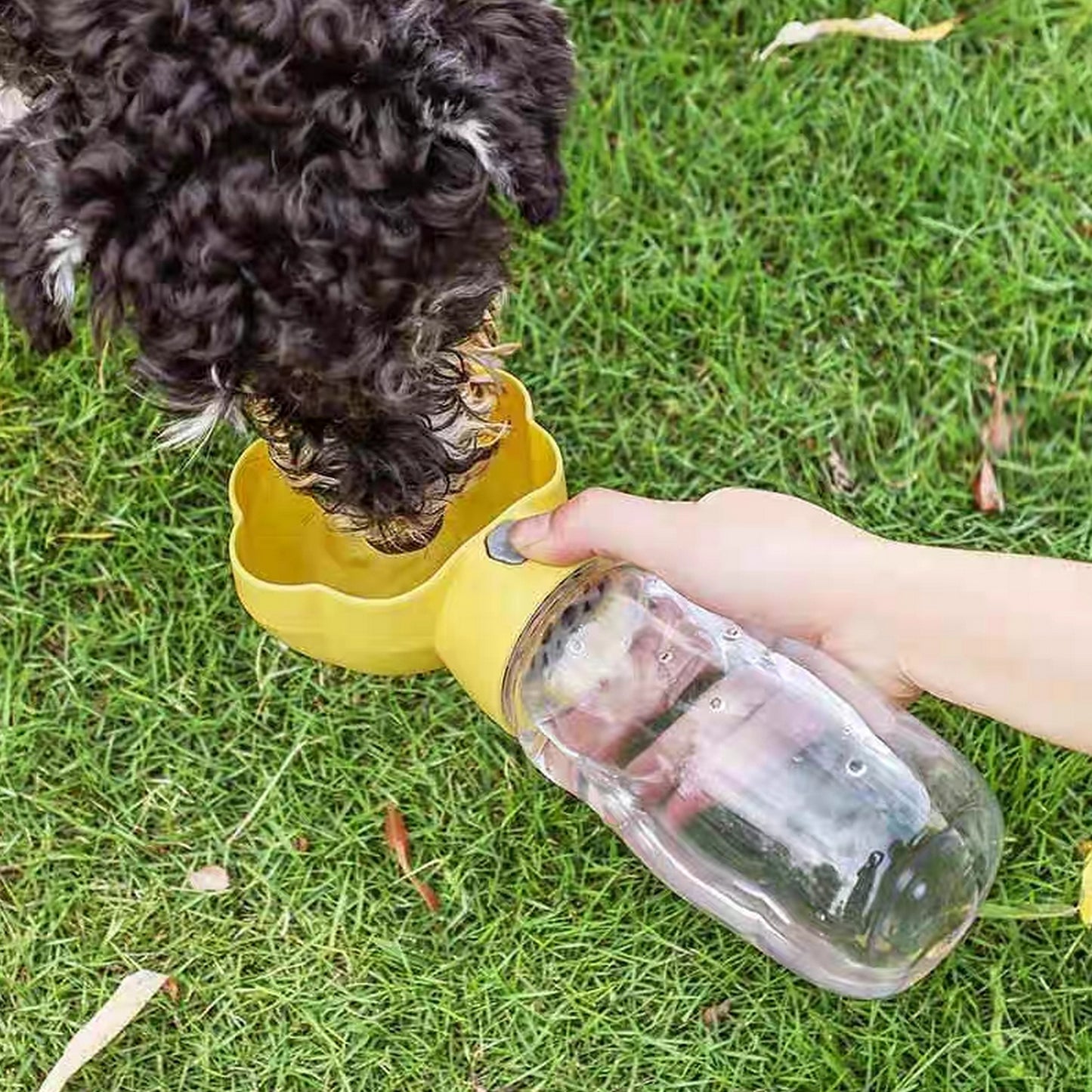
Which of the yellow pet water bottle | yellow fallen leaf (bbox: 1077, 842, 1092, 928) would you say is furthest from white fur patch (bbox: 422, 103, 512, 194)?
yellow fallen leaf (bbox: 1077, 842, 1092, 928)

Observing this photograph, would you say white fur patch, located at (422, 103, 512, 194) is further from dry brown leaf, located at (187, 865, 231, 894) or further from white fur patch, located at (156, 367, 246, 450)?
dry brown leaf, located at (187, 865, 231, 894)

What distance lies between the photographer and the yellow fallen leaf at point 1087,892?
10.7ft

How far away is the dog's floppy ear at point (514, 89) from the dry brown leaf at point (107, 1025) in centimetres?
187

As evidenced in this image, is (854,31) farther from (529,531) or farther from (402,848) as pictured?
(402,848)

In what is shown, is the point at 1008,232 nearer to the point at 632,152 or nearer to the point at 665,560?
the point at 632,152

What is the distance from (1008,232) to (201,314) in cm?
227

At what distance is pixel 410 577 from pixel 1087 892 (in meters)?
1.60

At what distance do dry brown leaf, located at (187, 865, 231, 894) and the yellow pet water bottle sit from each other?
63 centimetres

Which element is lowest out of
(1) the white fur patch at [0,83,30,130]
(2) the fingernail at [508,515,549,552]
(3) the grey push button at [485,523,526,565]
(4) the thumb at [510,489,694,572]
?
(3) the grey push button at [485,523,526,565]

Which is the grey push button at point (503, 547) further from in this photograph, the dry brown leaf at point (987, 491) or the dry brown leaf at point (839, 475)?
the dry brown leaf at point (987, 491)

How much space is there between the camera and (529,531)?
2.84 meters

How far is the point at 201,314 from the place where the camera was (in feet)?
7.17

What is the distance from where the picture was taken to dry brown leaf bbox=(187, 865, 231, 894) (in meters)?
3.36

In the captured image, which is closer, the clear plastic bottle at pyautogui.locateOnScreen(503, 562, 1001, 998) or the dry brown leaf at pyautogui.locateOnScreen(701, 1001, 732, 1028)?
the clear plastic bottle at pyautogui.locateOnScreen(503, 562, 1001, 998)
